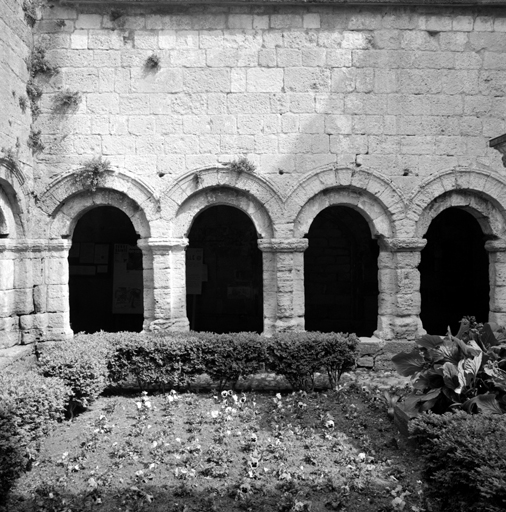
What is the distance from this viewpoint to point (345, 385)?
26.1 feet

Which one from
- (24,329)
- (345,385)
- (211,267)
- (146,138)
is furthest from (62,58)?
(345,385)

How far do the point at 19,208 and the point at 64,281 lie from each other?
4.51 ft

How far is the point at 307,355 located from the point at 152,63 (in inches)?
206

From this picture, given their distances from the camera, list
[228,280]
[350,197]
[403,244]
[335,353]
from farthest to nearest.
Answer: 1. [228,280]
2. [350,197]
3. [403,244]
4. [335,353]

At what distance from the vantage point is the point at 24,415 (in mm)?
5367

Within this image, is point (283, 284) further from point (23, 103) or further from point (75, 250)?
point (75, 250)

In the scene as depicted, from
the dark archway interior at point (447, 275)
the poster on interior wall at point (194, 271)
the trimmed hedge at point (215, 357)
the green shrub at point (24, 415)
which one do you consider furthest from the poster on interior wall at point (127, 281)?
the dark archway interior at point (447, 275)

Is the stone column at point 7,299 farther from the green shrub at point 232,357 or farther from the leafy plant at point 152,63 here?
the leafy plant at point 152,63

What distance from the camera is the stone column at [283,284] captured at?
9031mm

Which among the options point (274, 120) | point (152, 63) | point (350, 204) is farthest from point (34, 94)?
point (350, 204)

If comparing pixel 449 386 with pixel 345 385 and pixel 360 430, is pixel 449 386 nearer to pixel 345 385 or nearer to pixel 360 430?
pixel 360 430

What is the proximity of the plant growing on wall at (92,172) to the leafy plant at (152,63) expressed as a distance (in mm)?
1651

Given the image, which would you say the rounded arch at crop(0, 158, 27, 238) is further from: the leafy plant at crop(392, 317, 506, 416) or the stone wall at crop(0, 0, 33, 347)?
the leafy plant at crop(392, 317, 506, 416)

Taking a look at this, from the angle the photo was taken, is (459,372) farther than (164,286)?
No
